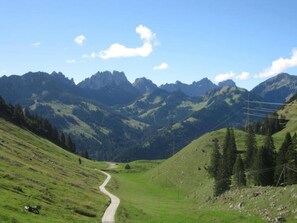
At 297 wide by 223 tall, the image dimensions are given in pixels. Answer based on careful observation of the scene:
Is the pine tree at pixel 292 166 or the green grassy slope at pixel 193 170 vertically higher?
the pine tree at pixel 292 166

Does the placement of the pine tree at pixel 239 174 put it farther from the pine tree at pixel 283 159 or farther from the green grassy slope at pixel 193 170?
the green grassy slope at pixel 193 170

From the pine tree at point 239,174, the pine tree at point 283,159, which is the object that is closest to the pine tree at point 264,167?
the pine tree at point 283,159

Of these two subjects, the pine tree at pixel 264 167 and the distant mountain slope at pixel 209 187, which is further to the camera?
the pine tree at pixel 264 167

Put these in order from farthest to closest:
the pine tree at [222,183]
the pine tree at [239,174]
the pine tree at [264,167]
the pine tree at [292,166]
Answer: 1. the pine tree at [222,183]
2. the pine tree at [264,167]
3. the pine tree at [239,174]
4. the pine tree at [292,166]

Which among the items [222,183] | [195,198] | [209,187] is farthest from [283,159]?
[195,198]

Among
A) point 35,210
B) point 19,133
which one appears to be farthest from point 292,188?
point 19,133

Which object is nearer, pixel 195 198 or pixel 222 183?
pixel 222 183

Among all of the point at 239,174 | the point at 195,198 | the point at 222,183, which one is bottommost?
the point at 195,198

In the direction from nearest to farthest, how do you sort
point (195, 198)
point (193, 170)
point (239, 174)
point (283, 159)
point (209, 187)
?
point (283, 159) → point (239, 174) → point (195, 198) → point (209, 187) → point (193, 170)

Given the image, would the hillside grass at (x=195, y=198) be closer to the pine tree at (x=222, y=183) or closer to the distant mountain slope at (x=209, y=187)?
the distant mountain slope at (x=209, y=187)

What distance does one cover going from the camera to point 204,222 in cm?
6169

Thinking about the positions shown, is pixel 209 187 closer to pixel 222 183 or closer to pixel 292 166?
pixel 222 183

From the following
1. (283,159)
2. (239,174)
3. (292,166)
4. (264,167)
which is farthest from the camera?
(264,167)

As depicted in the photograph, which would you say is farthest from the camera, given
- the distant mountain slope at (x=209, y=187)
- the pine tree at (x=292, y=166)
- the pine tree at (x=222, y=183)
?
the pine tree at (x=222, y=183)
